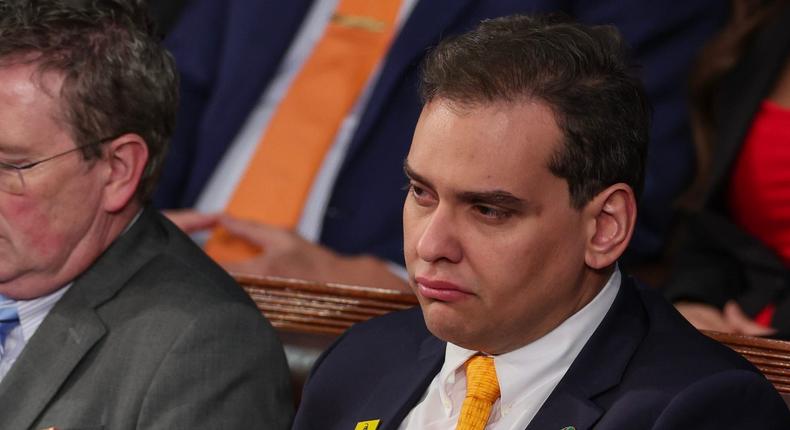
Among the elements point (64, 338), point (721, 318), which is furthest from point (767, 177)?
point (64, 338)

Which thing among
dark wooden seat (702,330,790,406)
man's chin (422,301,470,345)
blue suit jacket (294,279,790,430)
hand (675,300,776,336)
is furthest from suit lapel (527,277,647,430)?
hand (675,300,776,336)

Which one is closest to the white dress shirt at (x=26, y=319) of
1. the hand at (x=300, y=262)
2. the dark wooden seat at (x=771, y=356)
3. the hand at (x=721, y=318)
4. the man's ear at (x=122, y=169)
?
the man's ear at (x=122, y=169)

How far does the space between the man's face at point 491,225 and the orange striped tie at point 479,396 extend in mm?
69

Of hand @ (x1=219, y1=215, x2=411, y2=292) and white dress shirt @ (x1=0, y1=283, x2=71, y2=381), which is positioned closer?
white dress shirt @ (x1=0, y1=283, x2=71, y2=381)

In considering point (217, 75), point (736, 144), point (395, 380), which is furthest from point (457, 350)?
point (217, 75)

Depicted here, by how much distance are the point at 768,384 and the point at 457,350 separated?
0.45 metres

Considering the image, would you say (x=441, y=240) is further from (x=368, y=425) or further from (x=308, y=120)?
(x=308, y=120)

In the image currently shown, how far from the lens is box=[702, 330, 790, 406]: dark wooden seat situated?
6.75ft

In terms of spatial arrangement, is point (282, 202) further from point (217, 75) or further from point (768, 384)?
point (768, 384)

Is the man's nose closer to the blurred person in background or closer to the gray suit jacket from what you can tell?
the gray suit jacket

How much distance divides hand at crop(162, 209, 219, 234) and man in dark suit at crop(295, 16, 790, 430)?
1.17 metres

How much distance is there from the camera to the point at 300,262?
2943 millimetres

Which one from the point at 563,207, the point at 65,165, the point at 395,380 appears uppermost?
the point at 563,207

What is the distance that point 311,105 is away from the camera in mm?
3217
